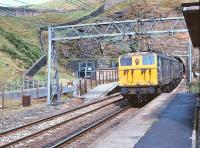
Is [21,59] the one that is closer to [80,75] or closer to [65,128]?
[80,75]

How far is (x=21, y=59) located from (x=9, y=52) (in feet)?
6.27

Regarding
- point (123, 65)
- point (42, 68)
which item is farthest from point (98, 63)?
point (123, 65)

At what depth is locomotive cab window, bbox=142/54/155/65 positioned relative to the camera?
27281 mm

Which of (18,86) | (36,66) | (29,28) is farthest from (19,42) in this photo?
(18,86)

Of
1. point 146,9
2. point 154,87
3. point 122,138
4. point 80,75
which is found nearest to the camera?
point 122,138

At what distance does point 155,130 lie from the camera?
1509 cm

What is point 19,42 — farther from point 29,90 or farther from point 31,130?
point 31,130

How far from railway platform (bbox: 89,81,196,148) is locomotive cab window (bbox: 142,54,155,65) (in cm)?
487

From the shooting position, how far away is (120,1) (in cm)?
10762

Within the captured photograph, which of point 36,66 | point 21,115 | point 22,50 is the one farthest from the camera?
point 22,50

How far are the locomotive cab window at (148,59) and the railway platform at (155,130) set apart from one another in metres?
4.87

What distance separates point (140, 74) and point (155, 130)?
12313mm

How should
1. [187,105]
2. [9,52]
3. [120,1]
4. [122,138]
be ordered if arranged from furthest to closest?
1. [120,1]
2. [9,52]
3. [187,105]
4. [122,138]

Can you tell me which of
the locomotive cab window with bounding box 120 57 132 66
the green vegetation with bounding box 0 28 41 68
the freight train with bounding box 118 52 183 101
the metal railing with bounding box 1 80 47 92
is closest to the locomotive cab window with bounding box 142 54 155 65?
the freight train with bounding box 118 52 183 101
